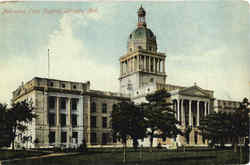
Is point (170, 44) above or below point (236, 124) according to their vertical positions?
above

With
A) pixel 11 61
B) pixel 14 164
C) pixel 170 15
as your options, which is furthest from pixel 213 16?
pixel 14 164

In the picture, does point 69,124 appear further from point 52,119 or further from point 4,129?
point 4,129

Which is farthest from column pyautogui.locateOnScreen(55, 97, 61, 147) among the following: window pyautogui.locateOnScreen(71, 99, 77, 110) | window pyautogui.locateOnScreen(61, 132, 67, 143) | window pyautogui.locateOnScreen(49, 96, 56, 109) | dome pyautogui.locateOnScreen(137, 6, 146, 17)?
dome pyautogui.locateOnScreen(137, 6, 146, 17)

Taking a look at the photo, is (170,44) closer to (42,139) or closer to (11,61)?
(11,61)

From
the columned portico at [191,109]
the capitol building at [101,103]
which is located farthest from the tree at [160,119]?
the columned portico at [191,109]

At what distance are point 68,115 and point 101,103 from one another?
6.95 m

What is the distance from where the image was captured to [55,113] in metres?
52.0

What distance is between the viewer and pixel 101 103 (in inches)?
2303

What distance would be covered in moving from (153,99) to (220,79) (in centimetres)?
1253

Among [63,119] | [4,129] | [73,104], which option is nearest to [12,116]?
[4,129]

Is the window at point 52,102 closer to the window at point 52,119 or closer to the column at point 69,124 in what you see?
the window at point 52,119

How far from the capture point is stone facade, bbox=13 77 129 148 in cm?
4853

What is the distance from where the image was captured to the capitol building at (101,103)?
161 ft

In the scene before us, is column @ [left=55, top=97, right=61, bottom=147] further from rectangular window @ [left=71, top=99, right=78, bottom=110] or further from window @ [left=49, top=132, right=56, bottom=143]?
rectangular window @ [left=71, top=99, right=78, bottom=110]
